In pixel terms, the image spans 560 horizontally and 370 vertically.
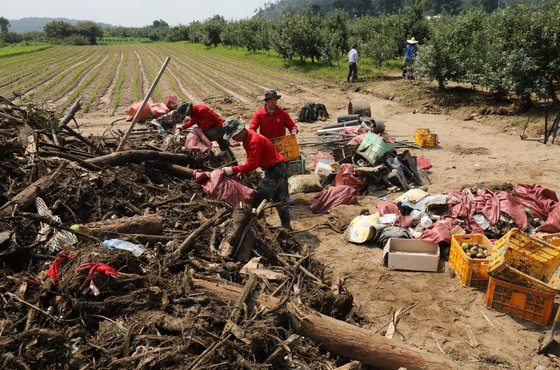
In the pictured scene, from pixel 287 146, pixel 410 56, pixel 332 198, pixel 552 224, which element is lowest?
pixel 332 198

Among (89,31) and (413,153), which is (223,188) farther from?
(89,31)

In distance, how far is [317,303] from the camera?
3.99m

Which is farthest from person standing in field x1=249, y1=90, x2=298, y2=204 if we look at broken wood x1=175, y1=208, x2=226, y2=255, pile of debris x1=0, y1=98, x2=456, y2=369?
broken wood x1=175, y1=208, x2=226, y2=255

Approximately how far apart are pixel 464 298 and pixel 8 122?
7.41 m

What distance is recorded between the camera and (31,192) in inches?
178

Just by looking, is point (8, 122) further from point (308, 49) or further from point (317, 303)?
point (308, 49)

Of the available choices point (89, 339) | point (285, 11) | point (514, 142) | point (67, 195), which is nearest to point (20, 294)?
point (89, 339)

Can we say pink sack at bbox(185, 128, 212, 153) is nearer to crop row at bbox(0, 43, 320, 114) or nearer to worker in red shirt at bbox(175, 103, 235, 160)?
worker in red shirt at bbox(175, 103, 235, 160)

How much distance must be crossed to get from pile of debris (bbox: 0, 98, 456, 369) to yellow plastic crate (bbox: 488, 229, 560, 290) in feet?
5.27

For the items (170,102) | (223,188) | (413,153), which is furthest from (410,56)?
(223,188)

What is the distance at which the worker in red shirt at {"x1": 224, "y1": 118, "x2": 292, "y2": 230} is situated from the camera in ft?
17.7

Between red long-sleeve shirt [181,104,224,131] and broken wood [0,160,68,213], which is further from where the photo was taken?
red long-sleeve shirt [181,104,224,131]

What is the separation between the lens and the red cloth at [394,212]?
624 cm

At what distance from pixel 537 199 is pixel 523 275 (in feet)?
8.43
